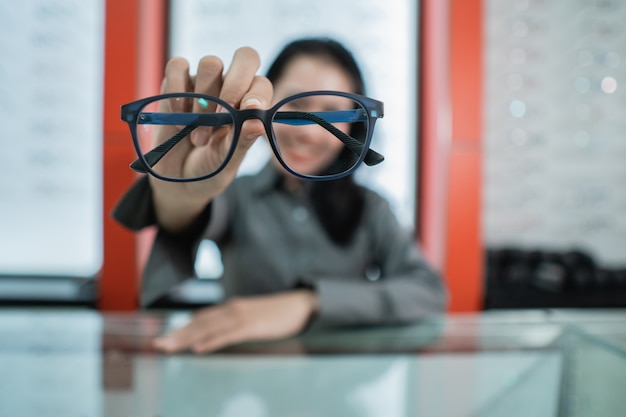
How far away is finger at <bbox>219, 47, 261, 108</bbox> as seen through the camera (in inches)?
8.8

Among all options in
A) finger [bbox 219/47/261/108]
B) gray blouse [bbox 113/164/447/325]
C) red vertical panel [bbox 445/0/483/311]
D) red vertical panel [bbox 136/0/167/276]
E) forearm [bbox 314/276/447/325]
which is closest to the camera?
finger [bbox 219/47/261/108]

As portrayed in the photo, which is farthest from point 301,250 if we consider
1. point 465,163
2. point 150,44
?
point 465,163

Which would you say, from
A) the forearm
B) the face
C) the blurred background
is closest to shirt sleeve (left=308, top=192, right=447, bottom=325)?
the forearm

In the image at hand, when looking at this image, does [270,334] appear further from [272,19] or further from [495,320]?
[272,19]

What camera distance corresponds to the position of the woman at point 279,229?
0.80 ft

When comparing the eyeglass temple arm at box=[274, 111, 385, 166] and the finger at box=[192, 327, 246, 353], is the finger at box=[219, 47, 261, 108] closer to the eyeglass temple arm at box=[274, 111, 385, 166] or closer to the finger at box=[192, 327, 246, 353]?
the eyeglass temple arm at box=[274, 111, 385, 166]

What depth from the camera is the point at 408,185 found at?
1.50 metres

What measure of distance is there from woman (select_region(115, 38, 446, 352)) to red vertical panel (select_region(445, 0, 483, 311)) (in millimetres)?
480

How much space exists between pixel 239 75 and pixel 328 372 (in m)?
0.28

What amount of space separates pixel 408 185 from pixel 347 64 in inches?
44.2

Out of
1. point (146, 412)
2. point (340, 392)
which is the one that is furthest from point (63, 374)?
point (340, 392)

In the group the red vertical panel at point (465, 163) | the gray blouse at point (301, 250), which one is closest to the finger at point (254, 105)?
the gray blouse at point (301, 250)

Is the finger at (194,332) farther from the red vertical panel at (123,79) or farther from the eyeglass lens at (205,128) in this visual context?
the eyeglass lens at (205,128)

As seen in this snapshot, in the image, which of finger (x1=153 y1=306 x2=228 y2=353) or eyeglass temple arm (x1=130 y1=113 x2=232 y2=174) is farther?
finger (x1=153 y1=306 x2=228 y2=353)
